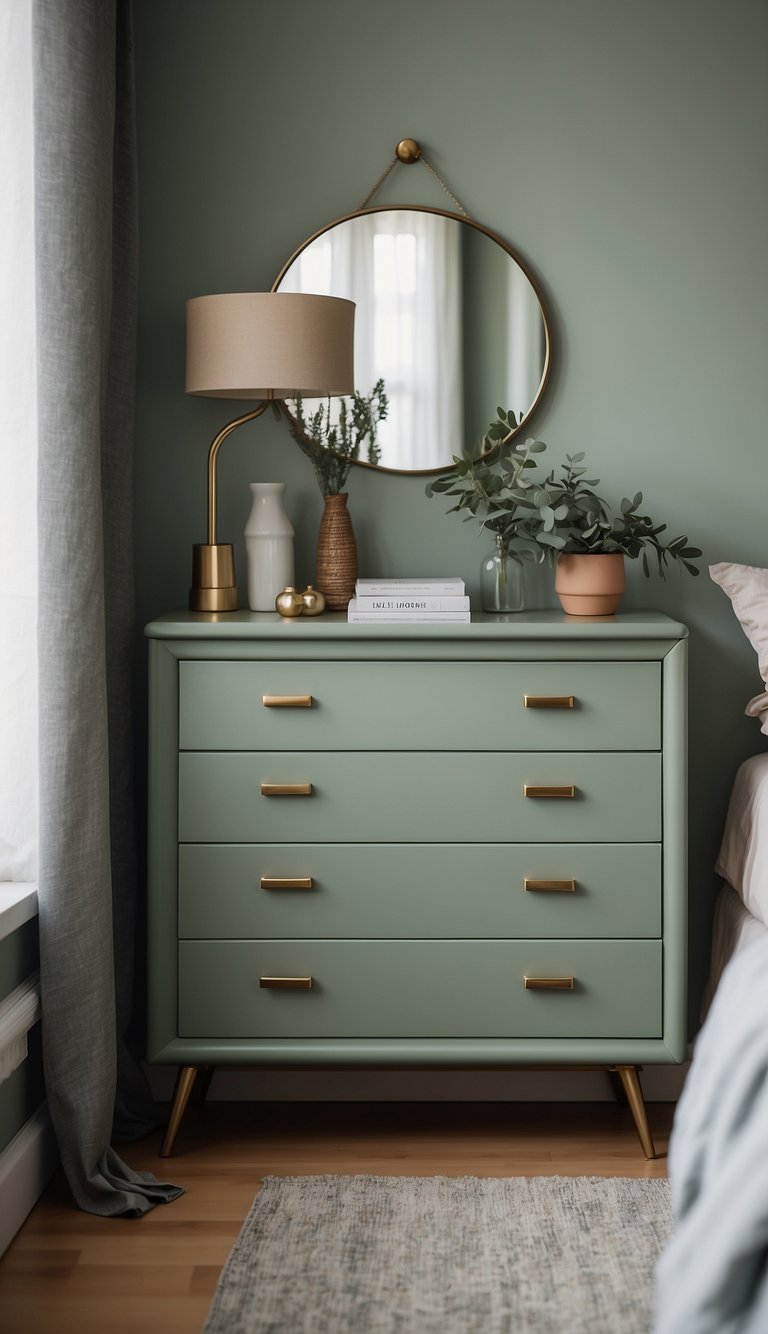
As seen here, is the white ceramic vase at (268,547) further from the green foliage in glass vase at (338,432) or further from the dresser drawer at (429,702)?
the dresser drawer at (429,702)

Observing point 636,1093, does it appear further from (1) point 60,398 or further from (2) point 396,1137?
(1) point 60,398


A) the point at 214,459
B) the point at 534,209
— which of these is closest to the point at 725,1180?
the point at 214,459

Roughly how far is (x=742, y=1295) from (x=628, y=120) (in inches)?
89.7

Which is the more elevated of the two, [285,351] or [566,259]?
[566,259]

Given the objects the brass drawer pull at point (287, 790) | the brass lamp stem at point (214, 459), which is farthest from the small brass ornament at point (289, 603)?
the brass drawer pull at point (287, 790)

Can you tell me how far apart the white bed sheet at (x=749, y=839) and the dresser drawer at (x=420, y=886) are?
0.19 metres

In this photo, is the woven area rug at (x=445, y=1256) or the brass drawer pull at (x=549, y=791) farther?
the brass drawer pull at (x=549, y=791)

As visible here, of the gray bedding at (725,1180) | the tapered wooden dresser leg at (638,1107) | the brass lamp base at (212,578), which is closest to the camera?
the gray bedding at (725,1180)

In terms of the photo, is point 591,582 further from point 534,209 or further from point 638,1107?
point 638,1107

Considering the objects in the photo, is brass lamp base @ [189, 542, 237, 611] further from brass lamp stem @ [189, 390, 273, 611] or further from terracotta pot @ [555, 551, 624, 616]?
terracotta pot @ [555, 551, 624, 616]

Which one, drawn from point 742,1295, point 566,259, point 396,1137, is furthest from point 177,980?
point 566,259

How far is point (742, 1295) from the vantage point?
3.35ft

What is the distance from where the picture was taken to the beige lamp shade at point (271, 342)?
219cm

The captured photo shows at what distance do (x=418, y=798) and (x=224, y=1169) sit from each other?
80cm
